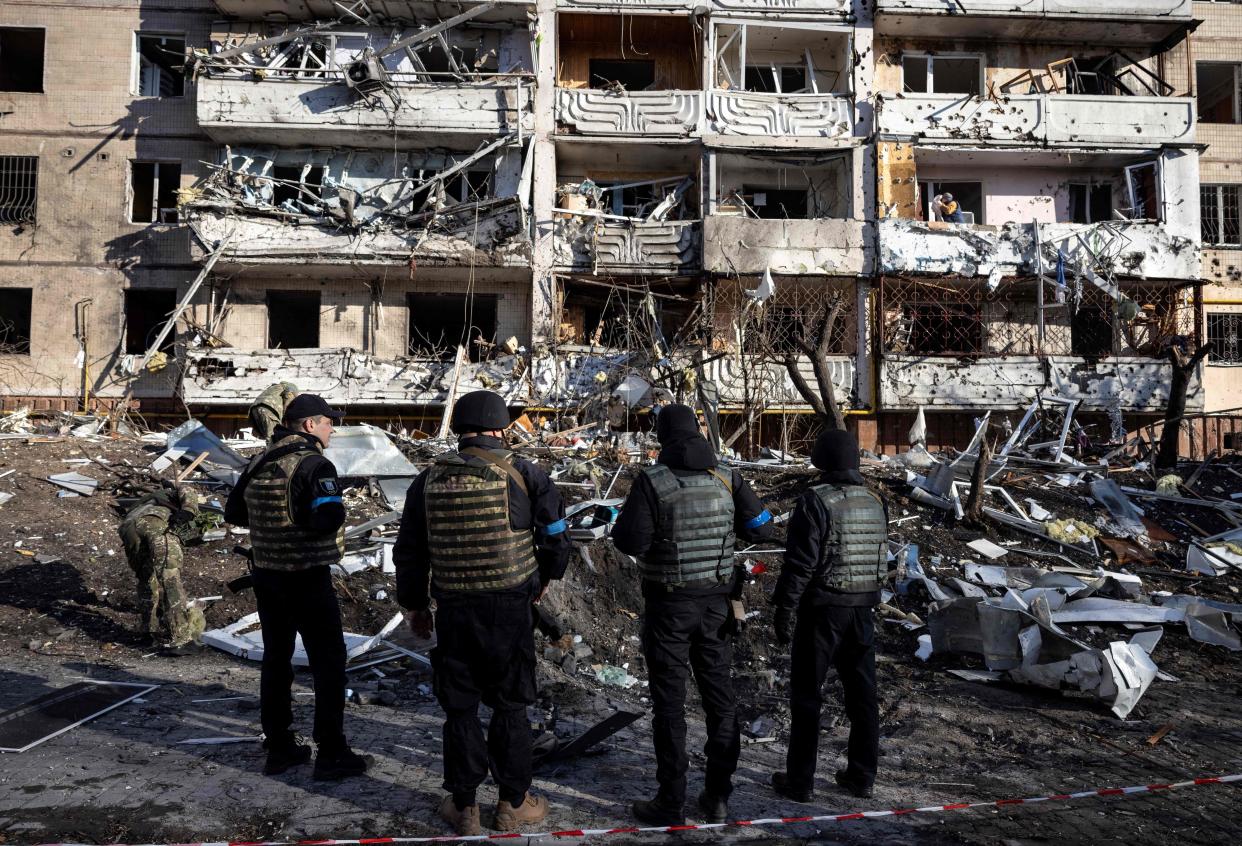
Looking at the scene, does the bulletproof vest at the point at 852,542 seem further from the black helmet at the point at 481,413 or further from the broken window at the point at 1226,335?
the broken window at the point at 1226,335

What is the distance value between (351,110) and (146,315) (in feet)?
21.5

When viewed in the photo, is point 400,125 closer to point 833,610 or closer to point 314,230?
point 314,230

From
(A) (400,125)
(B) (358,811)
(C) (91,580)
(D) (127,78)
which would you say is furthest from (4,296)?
(B) (358,811)

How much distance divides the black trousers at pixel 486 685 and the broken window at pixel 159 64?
18896mm

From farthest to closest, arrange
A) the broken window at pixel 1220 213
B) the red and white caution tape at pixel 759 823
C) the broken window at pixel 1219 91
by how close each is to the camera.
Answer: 1. the broken window at pixel 1219 91
2. the broken window at pixel 1220 213
3. the red and white caution tape at pixel 759 823

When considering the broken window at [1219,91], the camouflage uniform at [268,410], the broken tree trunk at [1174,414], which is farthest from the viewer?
the broken window at [1219,91]

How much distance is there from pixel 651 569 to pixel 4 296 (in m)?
19.9

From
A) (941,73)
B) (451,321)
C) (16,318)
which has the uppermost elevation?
(941,73)

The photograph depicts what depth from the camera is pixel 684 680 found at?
3.64 metres

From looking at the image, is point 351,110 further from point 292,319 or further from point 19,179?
point 19,179

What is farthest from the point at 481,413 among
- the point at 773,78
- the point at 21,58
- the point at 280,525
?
the point at 21,58

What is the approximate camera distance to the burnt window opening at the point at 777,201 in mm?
18391

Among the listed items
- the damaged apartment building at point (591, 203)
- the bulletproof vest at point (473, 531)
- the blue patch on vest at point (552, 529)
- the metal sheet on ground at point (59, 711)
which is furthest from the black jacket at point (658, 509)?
the damaged apartment building at point (591, 203)

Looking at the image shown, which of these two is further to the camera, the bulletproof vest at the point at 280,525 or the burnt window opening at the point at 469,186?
the burnt window opening at the point at 469,186
